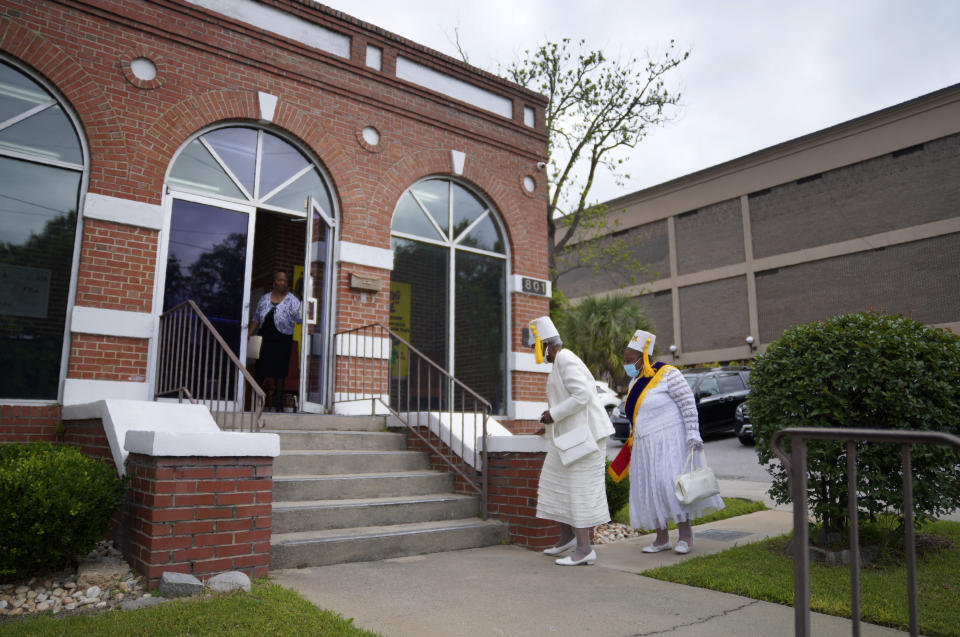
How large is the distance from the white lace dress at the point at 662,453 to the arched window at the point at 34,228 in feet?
18.3

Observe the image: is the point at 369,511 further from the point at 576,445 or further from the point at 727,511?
the point at 727,511

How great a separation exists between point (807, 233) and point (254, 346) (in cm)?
2923

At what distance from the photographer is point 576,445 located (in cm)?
539

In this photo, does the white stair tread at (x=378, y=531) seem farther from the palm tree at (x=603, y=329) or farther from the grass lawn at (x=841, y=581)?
the palm tree at (x=603, y=329)

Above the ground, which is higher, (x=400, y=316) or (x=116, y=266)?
(x=116, y=266)

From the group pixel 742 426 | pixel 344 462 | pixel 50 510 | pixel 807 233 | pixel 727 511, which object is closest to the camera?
pixel 50 510

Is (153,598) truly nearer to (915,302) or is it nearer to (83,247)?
(83,247)

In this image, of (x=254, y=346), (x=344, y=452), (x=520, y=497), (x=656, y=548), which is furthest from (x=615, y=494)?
(x=254, y=346)

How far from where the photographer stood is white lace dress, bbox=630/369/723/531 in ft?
18.9

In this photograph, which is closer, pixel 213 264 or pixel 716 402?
pixel 213 264

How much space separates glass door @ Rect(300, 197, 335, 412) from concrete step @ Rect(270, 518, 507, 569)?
280 cm

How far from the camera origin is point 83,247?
23.1 feet

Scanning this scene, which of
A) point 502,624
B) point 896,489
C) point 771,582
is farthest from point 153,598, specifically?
point 896,489

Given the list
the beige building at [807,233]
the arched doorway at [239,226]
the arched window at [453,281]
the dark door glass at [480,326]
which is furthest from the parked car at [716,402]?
the beige building at [807,233]
